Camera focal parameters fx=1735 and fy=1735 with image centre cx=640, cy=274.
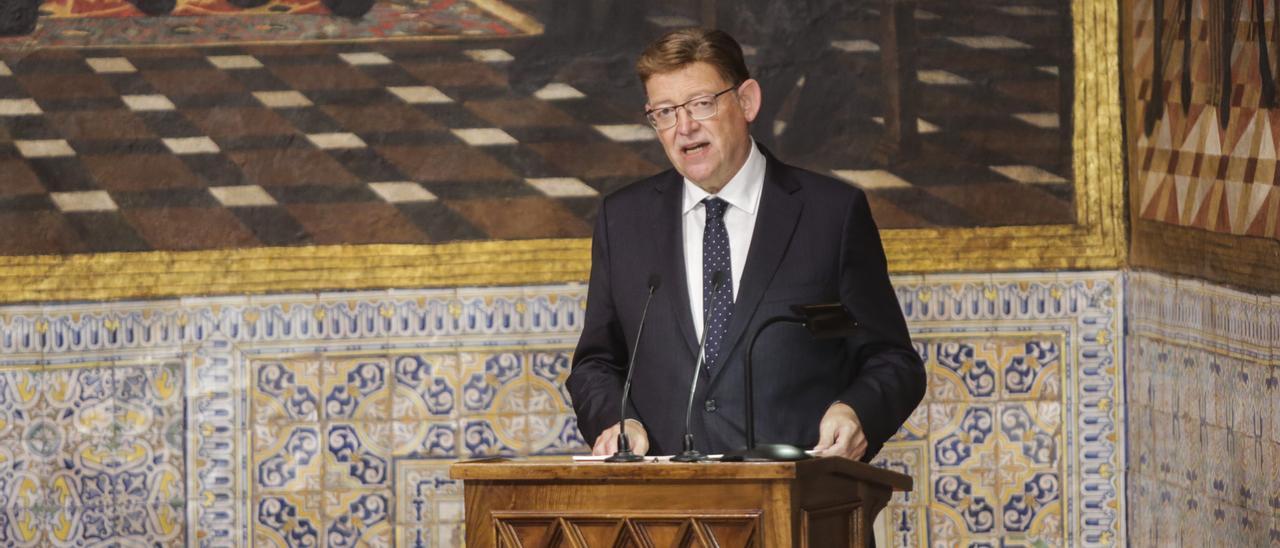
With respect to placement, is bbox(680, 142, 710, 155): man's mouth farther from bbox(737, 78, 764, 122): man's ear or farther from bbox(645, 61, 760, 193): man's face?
bbox(737, 78, 764, 122): man's ear

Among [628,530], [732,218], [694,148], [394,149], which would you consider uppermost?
[394,149]

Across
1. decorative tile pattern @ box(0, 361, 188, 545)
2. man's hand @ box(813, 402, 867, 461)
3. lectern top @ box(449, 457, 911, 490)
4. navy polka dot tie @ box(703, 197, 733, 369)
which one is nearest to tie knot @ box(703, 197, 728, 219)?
navy polka dot tie @ box(703, 197, 733, 369)

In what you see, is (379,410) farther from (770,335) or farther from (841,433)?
(841,433)

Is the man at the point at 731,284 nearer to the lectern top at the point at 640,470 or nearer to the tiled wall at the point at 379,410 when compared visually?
the lectern top at the point at 640,470

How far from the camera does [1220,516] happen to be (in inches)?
153

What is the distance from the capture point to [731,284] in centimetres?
312

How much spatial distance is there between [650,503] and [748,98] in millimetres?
1005

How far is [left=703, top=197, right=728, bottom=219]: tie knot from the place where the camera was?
3178mm

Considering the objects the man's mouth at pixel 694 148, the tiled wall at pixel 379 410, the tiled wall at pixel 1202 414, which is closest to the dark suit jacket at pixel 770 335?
the man's mouth at pixel 694 148

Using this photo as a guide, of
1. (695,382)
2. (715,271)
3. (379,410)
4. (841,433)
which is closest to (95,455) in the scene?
(379,410)

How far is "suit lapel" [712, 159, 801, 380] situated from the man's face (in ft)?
0.30

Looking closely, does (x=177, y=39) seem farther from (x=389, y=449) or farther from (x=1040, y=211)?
(x=1040, y=211)

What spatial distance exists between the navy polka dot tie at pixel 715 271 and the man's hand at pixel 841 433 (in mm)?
269

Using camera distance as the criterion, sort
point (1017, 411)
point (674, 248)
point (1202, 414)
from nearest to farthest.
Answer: point (674, 248), point (1202, 414), point (1017, 411)
